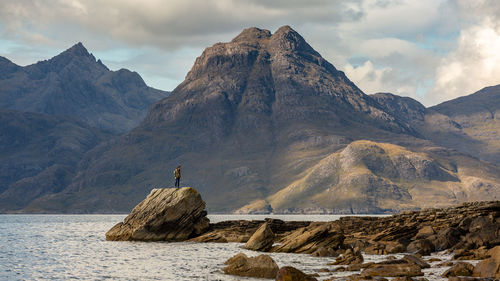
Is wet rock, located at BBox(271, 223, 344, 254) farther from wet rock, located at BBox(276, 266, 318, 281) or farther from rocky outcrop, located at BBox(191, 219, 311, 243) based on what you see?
wet rock, located at BBox(276, 266, 318, 281)

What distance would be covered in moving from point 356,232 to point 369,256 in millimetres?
30786

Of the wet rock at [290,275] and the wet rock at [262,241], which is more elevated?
the wet rock at [262,241]

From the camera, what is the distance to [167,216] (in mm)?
88750

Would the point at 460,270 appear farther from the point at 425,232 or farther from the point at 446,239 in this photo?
the point at 425,232

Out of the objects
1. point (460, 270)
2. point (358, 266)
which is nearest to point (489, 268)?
point (460, 270)

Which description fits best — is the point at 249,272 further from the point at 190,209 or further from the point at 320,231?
the point at 190,209

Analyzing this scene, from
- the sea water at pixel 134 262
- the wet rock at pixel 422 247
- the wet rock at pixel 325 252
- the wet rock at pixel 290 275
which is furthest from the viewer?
the wet rock at pixel 325 252

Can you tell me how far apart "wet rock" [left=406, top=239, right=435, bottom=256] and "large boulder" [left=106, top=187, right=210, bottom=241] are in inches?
1378

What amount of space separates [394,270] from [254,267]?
12.3 m

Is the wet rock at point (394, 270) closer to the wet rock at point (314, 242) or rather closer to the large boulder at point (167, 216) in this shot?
the wet rock at point (314, 242)

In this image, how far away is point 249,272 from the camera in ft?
170

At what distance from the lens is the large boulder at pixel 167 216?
290 ft

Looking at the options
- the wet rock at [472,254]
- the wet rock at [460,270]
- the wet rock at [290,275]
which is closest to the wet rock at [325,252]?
the wet rock at [472,254]

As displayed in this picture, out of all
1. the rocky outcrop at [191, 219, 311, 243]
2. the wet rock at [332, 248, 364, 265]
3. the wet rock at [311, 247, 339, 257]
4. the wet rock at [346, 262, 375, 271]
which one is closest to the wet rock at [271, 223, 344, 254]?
the wet rock at [311, 247, 339, 257]
